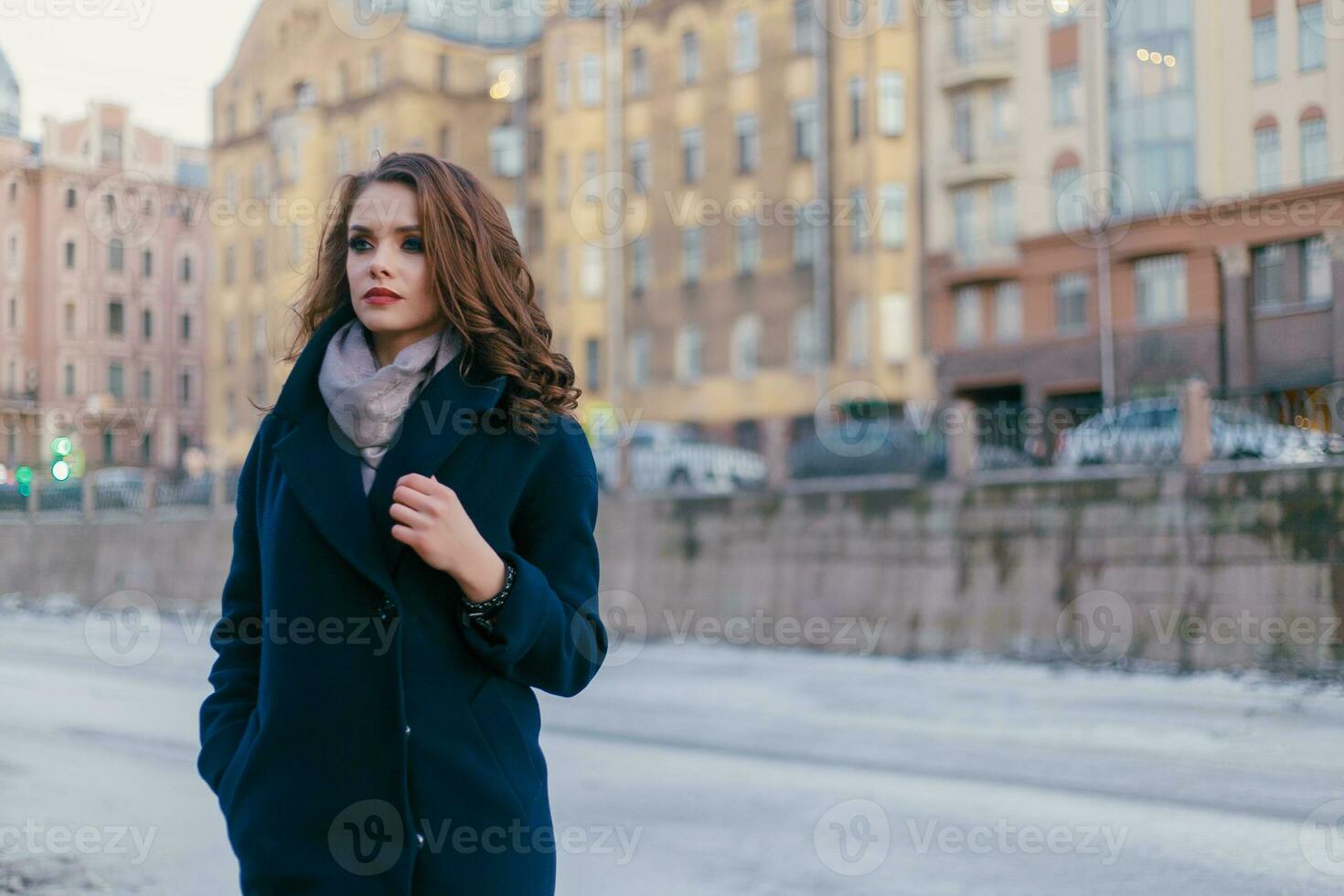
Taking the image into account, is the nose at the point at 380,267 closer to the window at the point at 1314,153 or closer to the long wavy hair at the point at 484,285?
the long wavy hair at the point at 484,285

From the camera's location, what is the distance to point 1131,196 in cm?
3484

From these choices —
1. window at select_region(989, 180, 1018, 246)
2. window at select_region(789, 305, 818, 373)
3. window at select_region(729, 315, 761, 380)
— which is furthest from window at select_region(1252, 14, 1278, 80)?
window at select_region(729, 315, 761, 380)

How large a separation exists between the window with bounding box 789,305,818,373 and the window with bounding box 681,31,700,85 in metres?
8.05

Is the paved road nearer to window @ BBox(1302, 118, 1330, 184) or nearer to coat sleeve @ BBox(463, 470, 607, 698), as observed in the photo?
coat sleeve @ BBox(463, 470, 607, 698)

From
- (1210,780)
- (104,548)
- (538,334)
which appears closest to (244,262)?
(104,548)

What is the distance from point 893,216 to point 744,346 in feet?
19.4

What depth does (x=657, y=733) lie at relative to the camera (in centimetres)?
1118

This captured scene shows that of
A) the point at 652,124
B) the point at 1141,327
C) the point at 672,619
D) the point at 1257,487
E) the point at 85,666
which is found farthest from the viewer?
the point at 652,124

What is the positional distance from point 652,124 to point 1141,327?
1673 cm

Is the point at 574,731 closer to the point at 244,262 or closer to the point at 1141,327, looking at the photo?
the point at 244,262

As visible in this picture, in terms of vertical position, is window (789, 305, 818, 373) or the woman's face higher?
window (789, 305, 818, 373)

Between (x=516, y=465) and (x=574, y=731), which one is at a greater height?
(x=516, y=465)

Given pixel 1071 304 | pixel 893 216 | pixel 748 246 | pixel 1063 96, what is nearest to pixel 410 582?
pixel 1071 304

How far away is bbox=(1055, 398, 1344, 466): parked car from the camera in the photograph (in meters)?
15.2
